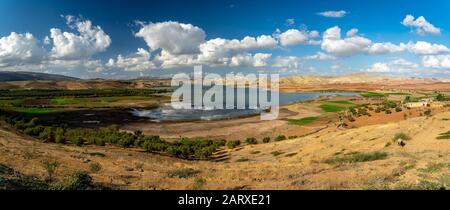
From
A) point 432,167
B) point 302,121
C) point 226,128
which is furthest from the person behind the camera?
point 302,121

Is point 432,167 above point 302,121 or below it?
above

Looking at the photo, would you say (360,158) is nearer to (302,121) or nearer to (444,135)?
(444,135)

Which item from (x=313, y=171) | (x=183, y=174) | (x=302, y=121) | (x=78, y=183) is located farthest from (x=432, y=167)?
(x=302, y=121)

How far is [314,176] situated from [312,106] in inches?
3855

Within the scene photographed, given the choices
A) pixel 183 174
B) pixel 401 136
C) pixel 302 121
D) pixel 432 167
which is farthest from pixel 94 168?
pixel 302 121

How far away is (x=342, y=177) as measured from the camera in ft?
68.7

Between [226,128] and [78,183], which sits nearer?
[78,183]

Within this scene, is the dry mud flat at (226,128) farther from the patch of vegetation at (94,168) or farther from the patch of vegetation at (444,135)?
the patch of vegetation at (94,168)

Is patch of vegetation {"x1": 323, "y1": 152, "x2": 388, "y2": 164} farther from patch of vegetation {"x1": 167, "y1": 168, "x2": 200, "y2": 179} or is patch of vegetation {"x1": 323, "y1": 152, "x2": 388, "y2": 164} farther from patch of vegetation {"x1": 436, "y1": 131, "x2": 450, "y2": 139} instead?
patch of vegetation {"x1": 167, "y1": 168, "x2": 200, "y2": 179}

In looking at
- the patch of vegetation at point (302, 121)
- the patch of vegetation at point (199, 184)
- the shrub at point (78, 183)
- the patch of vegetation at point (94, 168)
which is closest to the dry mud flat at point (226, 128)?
the patch of vegetation at point (302, 121)

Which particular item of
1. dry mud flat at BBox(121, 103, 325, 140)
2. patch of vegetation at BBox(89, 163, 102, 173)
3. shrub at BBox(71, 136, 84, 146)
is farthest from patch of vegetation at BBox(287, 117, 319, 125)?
patch of vegetation at BBox(89, 163, 102, 173)

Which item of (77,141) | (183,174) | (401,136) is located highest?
(401,136)

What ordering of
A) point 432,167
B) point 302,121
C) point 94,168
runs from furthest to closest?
point 302,121
point 94,168
point 432,167
